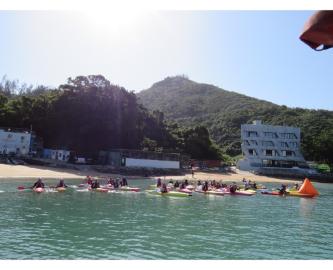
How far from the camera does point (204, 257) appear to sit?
1470cm

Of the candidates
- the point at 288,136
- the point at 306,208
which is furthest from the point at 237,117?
the point at 306,208

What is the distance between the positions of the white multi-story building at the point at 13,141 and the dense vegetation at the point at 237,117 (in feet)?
192

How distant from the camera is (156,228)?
20391 mm

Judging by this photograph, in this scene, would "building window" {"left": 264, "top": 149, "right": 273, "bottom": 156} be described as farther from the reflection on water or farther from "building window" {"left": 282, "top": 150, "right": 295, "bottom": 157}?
the reflection on water

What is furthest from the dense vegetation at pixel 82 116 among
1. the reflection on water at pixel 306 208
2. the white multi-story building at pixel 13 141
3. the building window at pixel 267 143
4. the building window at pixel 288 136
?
the reflection on water at pixel 306 208

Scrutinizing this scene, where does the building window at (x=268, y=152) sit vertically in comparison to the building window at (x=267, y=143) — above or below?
below

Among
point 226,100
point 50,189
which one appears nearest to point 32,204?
point 50,189

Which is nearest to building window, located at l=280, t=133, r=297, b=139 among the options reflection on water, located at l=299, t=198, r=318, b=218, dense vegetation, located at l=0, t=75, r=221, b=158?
dense vegetation, located at l=0, t=75, r=221, b=158

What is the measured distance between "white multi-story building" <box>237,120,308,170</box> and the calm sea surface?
54235 millimetres

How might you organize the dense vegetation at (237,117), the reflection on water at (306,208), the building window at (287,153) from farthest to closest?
the building window at (287,153)
the dense vegetation at (237,117)
the reflection on water at (306,208)

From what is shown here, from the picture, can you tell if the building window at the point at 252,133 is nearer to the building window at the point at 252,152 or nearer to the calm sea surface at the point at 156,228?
the building window at the point at 252,152

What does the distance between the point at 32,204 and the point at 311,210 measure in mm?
21350

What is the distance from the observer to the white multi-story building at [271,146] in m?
87.8

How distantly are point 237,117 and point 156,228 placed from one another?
12210 cm
